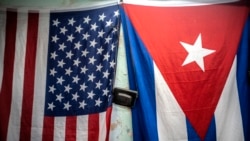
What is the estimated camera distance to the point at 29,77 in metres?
1.50

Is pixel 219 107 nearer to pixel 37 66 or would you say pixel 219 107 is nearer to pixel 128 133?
pixel 128 133

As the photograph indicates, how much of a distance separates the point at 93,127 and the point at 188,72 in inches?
31.8

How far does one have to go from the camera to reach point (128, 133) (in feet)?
4.81

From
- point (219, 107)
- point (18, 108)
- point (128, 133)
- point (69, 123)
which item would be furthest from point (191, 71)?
point (18, 108)

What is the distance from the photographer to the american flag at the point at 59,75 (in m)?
1.44

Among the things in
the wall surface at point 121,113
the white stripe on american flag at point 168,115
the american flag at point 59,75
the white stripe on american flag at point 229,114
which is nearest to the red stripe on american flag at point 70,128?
the american flag at point 59,75

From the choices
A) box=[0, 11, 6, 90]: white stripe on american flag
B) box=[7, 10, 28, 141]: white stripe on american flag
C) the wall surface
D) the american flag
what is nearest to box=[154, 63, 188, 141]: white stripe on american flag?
the wall surface

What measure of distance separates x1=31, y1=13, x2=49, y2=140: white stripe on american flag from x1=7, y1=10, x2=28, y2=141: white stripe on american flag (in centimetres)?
12

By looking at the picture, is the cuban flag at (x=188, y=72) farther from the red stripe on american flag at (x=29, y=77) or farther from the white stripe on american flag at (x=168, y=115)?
the red stripe on american flag at (x=29, y=77)

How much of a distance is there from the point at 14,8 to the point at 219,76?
168 cm

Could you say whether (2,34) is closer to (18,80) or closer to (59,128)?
(18,80)

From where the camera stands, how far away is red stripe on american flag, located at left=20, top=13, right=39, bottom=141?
4.80 ft

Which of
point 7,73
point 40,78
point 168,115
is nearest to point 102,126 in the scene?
point 168,115

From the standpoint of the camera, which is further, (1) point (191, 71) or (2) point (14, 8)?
(2) point (14, 8)
